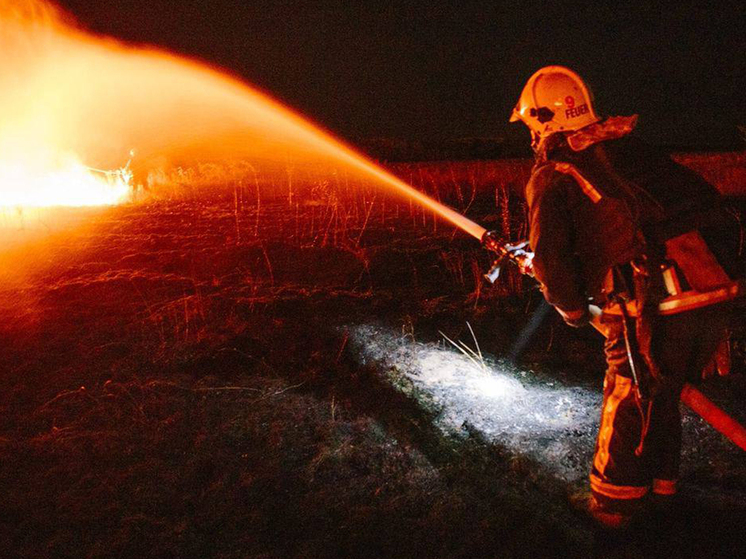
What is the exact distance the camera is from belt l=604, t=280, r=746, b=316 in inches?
77.9

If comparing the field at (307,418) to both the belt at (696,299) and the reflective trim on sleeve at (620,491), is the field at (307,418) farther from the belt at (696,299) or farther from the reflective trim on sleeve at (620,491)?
the belt at (696,299)

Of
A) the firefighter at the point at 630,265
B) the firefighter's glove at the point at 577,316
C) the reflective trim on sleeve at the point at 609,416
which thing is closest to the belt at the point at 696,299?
the firefighter at the point at 630,265

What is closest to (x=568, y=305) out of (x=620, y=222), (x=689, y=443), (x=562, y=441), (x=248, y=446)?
(x=620, y=222)

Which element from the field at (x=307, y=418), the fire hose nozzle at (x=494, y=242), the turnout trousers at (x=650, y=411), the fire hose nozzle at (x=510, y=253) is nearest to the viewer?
the turnout trousers at (x=650, y=411)

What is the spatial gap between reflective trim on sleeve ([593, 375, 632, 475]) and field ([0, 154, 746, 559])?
37 cm

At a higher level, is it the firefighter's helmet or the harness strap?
the firefighter's helmet

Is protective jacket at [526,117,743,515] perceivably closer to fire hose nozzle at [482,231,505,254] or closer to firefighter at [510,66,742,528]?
firefighter at [510,66,742,528]

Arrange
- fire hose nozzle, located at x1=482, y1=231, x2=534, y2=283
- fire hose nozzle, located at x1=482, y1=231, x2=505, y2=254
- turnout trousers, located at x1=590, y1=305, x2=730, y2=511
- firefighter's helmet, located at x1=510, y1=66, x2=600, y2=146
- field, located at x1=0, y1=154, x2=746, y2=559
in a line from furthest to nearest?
1. fire hose nozzle, located at x1=482, y1=231, x2=505, y2=254
2. fire hose nozzle, located at x1=482, y1=231, x2=534, y2=283
3. field, located at x1=0, y1=154, x2=746, y2=559
4. firefighter's helmet, located at x1=510, y1=66, x2=600, y2=146
5. turnout trousers, located at x1=590, y1=305, x2=730, y2=511

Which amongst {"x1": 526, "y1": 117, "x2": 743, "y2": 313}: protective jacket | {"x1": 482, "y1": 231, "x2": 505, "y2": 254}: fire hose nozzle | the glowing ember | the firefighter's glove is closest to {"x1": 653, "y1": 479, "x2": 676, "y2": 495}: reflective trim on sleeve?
the firefighter's glove

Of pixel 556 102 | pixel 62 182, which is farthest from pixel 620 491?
pixel 62 182

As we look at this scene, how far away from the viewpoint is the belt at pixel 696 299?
198 centimetres

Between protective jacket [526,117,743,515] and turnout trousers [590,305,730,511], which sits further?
turnout trousers [590,305,730,511]

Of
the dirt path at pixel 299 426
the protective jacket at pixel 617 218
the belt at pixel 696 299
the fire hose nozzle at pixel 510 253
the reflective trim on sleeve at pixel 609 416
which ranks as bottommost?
the dirt path at pixel 299 426

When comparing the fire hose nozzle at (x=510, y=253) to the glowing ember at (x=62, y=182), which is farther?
the glowing ember at (x=62, y=182)
